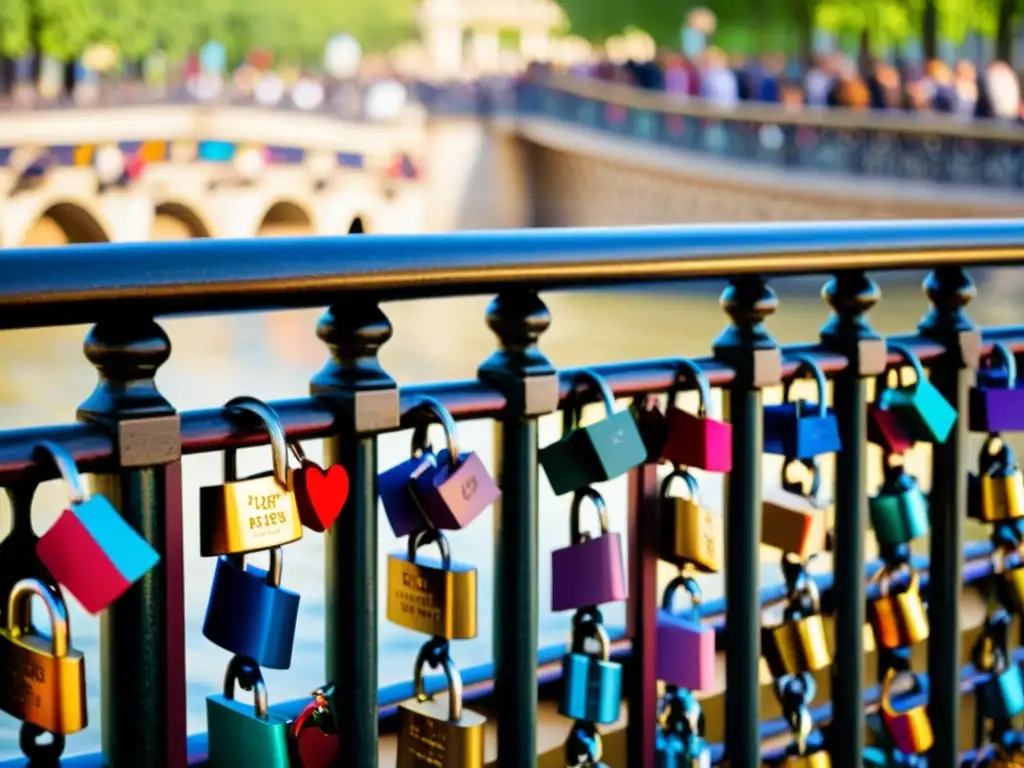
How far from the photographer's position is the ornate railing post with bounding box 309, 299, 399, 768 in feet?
4.48

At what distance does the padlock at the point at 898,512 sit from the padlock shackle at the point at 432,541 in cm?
64

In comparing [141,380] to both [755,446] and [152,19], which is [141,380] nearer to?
[755,446]

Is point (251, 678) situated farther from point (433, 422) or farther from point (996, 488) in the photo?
point (996, 488)

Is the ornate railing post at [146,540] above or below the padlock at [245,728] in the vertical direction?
above

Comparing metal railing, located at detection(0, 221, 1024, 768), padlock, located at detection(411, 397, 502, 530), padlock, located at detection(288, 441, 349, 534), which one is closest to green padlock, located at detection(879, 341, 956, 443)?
metal railing, located at detection(0, 221, 1024, 768)

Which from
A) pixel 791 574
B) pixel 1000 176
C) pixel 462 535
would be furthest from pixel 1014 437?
pixel 1000 176

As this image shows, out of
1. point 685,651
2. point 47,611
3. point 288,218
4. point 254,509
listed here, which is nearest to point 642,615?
point 685,651

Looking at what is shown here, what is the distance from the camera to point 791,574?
181cm

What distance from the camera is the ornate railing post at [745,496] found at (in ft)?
5.57

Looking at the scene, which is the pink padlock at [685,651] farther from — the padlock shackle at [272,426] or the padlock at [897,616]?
the padlock shackle at [272,426]

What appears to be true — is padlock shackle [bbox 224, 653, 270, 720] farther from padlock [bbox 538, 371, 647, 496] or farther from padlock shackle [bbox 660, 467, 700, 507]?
padlock shackle [bbox 660, 467, 700, 507]

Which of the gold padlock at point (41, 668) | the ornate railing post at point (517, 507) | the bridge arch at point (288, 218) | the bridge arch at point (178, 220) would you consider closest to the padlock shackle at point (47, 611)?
the gold padlock at point (41, 668)

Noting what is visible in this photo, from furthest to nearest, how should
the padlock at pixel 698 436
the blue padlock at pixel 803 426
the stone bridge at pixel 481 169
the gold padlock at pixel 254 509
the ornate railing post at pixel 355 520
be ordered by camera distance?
the stone bridge at pixel 481 169
the blue padlock at pixel 803 426
the padlock at pixel 698 436
the ornate railing post at pixel 355 520
the gold padlock at pixel 254 509

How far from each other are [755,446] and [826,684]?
2.69 feet
